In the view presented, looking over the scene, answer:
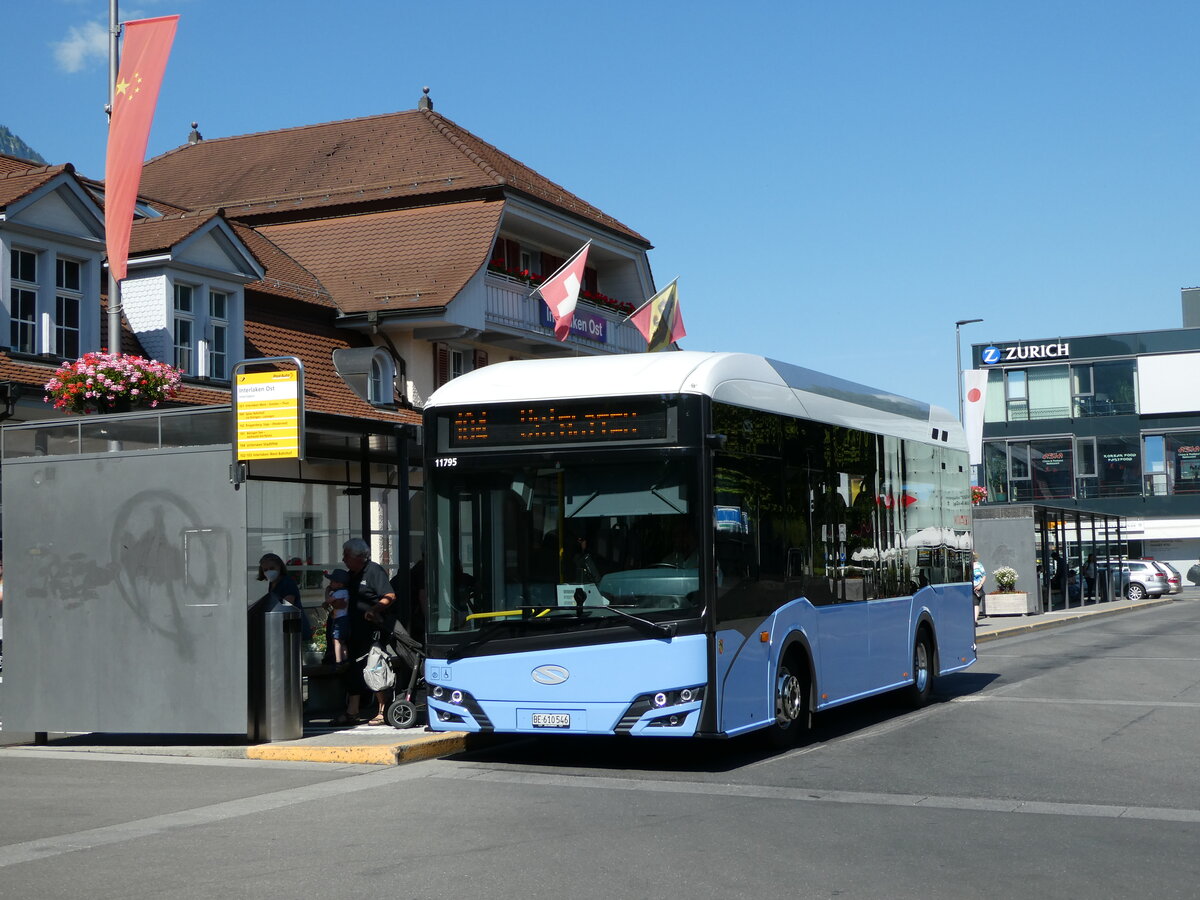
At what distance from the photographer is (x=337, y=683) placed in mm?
15000

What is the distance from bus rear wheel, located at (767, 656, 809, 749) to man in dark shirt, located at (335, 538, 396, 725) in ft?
12.4

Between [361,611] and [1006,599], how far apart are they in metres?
30.5

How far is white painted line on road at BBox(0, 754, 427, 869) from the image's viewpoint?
8.45 meters

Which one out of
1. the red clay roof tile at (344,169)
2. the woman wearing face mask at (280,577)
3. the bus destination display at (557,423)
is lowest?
the woman wearing face mask at (280,577)

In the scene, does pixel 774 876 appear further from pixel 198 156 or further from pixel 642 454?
pixel 198 156

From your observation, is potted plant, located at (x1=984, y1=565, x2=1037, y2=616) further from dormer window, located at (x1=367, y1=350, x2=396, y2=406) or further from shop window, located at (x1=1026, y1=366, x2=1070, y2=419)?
shop window, located at (x1=1026, y1=366, x2=1070, y2=419)

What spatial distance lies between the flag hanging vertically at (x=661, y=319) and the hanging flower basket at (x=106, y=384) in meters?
12.7

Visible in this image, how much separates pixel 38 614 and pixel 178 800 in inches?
177

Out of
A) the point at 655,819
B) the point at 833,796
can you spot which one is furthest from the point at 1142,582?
the point at 655,819

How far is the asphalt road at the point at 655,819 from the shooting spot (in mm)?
7367

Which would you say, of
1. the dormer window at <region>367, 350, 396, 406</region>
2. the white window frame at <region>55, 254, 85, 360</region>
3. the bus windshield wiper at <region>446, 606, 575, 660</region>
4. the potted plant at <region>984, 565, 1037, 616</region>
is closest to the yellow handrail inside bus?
the bus windshield wiper at <region>446, 606, 575, 660</region>

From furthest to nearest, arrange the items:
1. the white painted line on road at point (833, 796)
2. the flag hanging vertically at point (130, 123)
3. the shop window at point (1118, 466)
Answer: the shop window at point (1118, 466)
the flag hanging vertically at point (130, 123)
the white painted line on road at point (833, 796)

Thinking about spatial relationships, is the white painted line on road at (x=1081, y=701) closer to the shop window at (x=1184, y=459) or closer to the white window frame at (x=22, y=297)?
the white window frame at (x=22, y=297)

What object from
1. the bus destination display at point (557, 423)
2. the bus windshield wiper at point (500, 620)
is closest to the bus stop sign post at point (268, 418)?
the bus destination display at point (557, 423)
